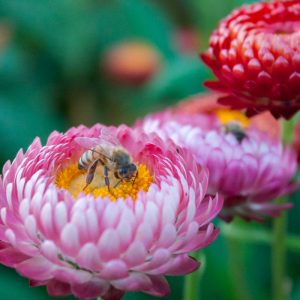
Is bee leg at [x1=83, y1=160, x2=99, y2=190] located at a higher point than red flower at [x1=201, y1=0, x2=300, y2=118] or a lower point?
lower

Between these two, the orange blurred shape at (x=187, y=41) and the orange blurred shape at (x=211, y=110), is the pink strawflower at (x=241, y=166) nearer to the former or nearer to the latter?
the orange blurred shape at (x=211, y=110)

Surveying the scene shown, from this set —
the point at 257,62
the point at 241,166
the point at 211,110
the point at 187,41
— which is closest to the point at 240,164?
the point at 241,166

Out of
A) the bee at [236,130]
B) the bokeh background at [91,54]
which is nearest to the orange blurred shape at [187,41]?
the bokeh background at [91,54]

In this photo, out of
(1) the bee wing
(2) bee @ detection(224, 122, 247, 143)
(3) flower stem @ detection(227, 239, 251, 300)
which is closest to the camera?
(1) the bee wing

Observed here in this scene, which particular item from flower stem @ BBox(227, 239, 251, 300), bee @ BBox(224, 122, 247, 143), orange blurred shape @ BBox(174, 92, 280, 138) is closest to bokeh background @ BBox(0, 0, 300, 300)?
orange blurred shape @ BBox(174, 92, 280, 138)

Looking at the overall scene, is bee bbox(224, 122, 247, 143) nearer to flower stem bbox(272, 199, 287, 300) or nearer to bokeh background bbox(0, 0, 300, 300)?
flower stem bbox(272, 199, 287, 300)

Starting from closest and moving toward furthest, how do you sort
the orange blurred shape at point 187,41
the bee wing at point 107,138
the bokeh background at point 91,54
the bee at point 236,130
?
the bee wing at point 107,138 → the bee at point 236,130 → the bokeh background at point 91,54 → the orange blurred shape at point 187,41

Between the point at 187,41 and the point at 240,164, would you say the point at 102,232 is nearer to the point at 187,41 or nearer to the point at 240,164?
the point at 240,164
